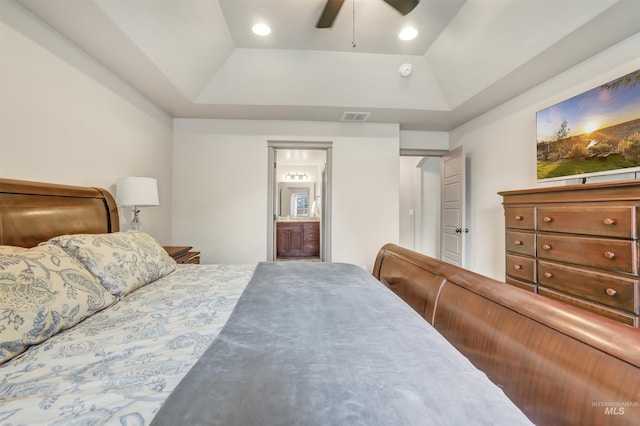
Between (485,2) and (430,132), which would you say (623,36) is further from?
(430,132)

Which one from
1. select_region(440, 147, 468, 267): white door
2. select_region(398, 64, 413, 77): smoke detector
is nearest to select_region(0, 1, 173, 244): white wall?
select_region(398, 64, 413, 77): smoke detector

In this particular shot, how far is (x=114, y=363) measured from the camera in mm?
701

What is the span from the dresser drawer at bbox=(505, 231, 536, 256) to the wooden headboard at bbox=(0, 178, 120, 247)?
3400 mm

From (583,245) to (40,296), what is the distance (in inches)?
112

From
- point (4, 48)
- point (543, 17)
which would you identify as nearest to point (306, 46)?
point (543, 17)

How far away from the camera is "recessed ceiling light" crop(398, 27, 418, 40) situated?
8.32ft

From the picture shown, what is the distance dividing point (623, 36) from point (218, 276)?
3449 mm

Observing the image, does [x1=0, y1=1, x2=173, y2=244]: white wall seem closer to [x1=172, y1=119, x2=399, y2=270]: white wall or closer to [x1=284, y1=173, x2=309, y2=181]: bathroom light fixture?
[x1=172, y1=119, x2=399, y2=270]: white wall

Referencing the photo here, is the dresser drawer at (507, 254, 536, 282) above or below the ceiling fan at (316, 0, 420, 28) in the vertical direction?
below

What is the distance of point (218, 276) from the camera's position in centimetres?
165

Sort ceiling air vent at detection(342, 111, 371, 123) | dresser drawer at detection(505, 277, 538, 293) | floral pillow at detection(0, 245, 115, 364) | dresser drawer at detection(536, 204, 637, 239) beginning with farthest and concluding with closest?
ceiling air vent at detection(342, 111, 371, 123) → dresser drawer at detection(505, 277, 538, 293) → dresser drawer at detection(536, 204, 637, 239) → floral pillow at detection(0, 245, 115, 364)

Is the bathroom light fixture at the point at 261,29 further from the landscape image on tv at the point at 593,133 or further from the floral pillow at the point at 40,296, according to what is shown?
the landscape image on tv at the point at 593,133

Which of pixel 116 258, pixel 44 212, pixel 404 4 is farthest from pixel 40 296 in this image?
pixel 404 4

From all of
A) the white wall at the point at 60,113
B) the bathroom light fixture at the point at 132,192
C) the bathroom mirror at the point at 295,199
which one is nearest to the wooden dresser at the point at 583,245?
the bathroom light fixture at the point at 132,192
